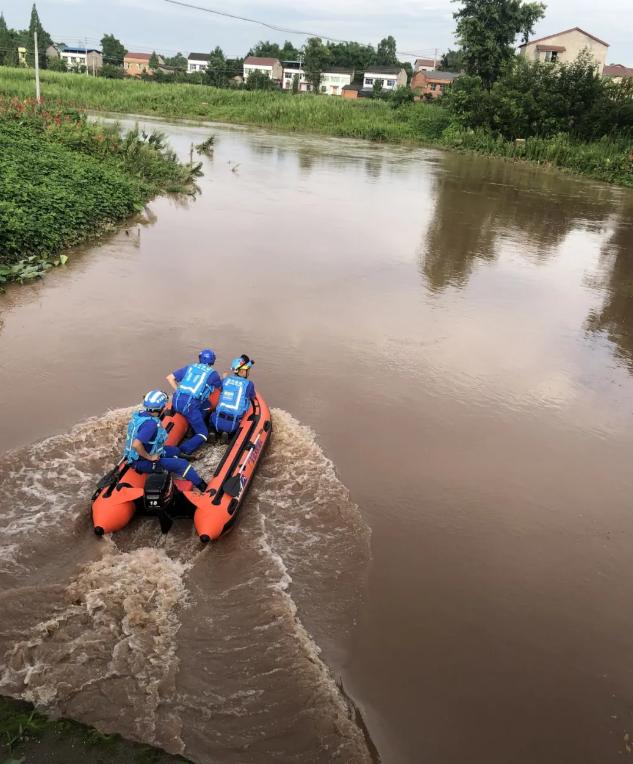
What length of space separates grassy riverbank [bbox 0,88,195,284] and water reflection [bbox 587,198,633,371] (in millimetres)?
10288

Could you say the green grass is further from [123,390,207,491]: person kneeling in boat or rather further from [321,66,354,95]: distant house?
[123,390,207,491]: person kneeling in boat

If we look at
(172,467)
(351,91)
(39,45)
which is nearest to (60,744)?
(172,467)

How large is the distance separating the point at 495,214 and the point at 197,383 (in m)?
16.0

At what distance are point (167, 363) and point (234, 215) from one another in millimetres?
9803

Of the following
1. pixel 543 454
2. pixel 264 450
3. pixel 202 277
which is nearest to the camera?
pixel 264 450

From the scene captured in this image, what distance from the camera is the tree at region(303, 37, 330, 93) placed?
223ft

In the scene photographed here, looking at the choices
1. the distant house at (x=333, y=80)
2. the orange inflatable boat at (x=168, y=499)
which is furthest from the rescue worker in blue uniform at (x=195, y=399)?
the distant house at (x=333, y=80)

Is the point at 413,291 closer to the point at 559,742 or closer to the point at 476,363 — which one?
the point at 476,363

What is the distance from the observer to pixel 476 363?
984 cm

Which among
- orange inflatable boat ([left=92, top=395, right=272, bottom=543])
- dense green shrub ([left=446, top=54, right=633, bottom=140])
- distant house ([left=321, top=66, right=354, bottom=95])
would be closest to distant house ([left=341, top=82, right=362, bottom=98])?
distant house ([left=321, top=66, right=354, bottom=95])

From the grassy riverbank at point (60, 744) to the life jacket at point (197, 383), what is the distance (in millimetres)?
3605

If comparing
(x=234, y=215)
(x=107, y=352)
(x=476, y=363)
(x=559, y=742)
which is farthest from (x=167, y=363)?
(x=234, y=215)

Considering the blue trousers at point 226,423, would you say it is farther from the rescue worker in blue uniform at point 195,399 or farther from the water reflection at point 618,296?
the water reflection at point 618,296

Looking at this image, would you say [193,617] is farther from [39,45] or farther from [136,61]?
[136,61]
